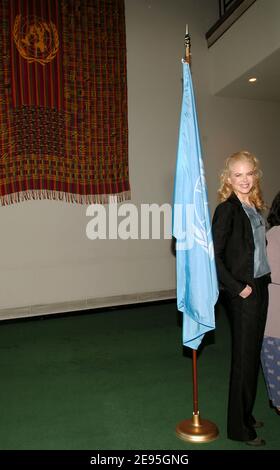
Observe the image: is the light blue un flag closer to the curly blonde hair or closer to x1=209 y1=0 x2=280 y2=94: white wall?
the curly blonde hair

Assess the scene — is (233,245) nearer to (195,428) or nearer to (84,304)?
(195,428)

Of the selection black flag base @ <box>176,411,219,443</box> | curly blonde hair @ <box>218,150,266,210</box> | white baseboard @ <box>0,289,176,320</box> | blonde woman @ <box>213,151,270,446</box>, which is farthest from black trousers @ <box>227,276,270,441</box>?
white baseboard @ <box>0,289,176,320</box>

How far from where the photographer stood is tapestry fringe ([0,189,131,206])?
4.66m

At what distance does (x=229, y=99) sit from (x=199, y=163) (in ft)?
13.4

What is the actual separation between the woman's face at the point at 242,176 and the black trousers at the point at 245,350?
1.51ft

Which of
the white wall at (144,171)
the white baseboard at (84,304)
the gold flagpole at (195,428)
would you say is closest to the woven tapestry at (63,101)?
the white wall at (144,171)

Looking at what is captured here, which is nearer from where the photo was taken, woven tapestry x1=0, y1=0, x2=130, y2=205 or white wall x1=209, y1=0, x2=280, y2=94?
white wall x1=209, y1=0, x2=280, y2=94

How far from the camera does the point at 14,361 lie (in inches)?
136

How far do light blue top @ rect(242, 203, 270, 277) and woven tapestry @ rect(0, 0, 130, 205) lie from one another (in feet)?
10.3

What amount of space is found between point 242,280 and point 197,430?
87 centimetres

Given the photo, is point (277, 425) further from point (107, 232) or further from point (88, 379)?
point (107, 232)

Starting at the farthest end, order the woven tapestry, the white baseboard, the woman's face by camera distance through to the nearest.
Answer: the white baseboard, the woven tapestry, the woman's face

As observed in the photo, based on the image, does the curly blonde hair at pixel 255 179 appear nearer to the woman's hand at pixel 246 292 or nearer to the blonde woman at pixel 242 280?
the blonde woman at pixel 242 280

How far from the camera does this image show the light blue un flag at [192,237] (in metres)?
2.19
